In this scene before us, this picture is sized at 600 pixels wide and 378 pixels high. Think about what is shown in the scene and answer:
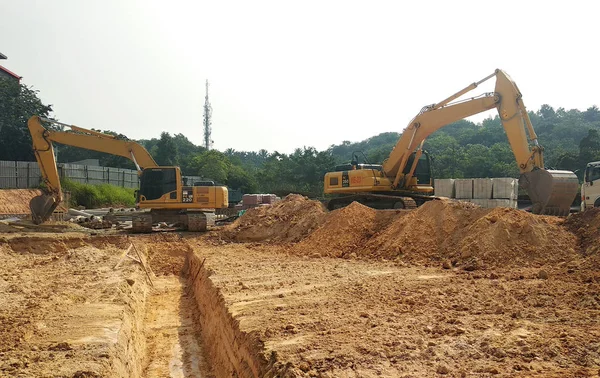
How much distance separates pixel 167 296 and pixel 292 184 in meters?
42.3

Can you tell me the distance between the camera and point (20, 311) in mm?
7016

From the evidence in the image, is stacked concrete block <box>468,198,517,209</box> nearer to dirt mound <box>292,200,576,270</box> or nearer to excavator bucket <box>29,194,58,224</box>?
dirt mound <box>292,200,576,270</box>

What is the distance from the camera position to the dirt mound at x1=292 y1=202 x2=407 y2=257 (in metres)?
14.1

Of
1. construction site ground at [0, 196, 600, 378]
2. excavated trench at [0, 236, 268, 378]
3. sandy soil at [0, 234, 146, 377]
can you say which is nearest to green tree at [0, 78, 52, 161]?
construction site ground at [0, 196, 600, 378]

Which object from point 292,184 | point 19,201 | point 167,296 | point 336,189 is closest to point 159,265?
point 167,296

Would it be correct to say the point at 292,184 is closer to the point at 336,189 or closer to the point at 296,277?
the point at 336,189

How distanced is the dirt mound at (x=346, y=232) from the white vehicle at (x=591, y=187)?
8619 millimetres

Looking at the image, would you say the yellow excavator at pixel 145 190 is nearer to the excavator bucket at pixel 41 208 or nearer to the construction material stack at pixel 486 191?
the excavator bucket at pixel 41 208

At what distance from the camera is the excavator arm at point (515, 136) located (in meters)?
13.3

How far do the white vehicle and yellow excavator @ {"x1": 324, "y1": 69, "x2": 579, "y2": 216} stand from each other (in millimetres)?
5496

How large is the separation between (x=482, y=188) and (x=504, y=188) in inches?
43.0

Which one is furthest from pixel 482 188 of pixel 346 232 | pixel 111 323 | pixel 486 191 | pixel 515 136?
pixel 111 323

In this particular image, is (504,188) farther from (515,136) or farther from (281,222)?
(281,222)

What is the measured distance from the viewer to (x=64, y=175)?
3431cm
